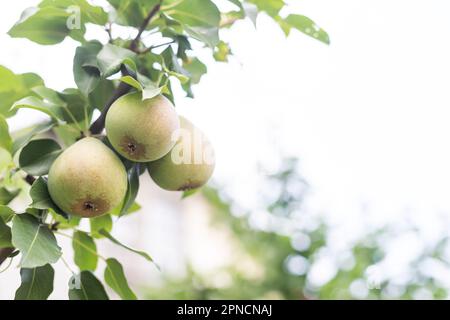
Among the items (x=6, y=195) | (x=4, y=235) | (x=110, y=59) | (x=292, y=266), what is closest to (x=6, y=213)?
(x=4, y=235)

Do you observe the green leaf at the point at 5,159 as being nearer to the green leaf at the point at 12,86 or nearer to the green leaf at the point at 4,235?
the green leaf at the point at 12,86

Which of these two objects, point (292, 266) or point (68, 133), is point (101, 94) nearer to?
point (68, 133)

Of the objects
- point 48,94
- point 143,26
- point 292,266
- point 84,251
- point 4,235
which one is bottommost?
point 292,266

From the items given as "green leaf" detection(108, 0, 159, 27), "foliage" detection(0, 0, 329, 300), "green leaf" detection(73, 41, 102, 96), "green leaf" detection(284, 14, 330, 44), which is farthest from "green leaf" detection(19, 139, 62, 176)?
"green leaf" detection(284, 14, 330, 44)

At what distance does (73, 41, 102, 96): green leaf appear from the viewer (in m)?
0.80

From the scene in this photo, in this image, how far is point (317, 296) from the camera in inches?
82.4

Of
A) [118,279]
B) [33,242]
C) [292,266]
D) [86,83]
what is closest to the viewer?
[33,242]

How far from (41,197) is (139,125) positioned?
0.54 ft

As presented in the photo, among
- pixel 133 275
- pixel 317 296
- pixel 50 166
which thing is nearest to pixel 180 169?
pixel 50 166

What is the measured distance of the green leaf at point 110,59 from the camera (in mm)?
732

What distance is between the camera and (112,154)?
30.5 inches

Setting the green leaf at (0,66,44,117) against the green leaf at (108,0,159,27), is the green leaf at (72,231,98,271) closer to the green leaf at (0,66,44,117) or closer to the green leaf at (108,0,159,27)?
the green leaf at (0,66,44,117)
